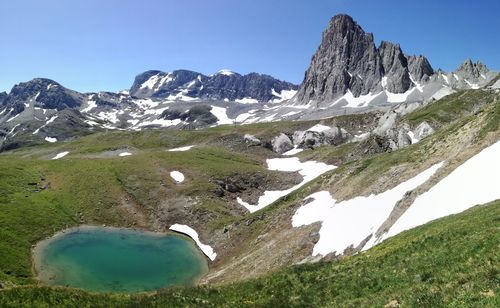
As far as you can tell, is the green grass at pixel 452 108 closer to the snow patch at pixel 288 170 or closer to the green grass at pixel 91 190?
the snow patch at pixel 288 170

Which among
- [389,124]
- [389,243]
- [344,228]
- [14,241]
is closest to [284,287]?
[389,243]

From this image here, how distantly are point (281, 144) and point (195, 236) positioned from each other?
78919 millimetres

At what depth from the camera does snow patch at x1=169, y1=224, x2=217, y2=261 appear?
7317 cm

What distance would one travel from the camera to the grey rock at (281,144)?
153750mm

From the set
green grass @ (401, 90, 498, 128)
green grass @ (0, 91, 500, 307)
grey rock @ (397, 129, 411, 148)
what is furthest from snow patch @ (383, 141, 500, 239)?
green grass @ (401, 90, 498, 128)

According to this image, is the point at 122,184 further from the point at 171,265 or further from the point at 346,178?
the point at 346,178

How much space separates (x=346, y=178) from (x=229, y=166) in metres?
53.2

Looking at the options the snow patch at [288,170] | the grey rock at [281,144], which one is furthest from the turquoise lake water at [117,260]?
the grey rock at [281,144]

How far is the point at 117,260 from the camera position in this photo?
65250 mm

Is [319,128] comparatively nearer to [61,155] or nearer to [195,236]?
[195,236]

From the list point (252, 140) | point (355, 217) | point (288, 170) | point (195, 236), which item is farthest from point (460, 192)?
point (252, 140)

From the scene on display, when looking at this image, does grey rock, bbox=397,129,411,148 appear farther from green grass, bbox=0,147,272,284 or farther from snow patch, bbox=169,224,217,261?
snow patch, bbox=169,224,217,261

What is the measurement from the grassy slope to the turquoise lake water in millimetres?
31338

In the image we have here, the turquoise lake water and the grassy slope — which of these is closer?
the grassy slope
